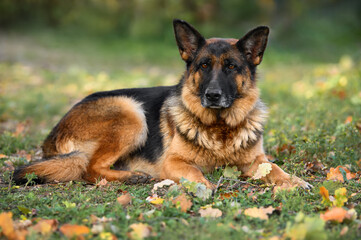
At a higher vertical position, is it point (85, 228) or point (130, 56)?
point (130, 56)

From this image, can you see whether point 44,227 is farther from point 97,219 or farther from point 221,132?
point 221,132

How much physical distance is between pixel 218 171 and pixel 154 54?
34.8ft

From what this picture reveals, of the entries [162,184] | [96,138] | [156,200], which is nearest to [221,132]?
[162,184]

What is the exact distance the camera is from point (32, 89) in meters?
8.91

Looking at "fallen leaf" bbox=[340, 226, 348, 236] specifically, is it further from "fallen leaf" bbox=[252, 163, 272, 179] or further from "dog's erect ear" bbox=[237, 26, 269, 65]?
"dog's erect ear" bbox=[237, 26, 269, 65]

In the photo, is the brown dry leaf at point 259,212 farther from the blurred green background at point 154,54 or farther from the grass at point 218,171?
the blurred green background at point 154,54

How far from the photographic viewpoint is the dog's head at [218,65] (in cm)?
379

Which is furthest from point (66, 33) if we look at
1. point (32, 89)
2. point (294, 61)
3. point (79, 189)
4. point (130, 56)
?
point (79, 189)

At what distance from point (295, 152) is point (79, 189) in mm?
2530

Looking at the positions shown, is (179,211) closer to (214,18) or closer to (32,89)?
(32,89)

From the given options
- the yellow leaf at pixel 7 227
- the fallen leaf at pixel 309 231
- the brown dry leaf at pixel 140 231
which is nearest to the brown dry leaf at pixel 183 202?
the brown dry leaf at pixel 140 231

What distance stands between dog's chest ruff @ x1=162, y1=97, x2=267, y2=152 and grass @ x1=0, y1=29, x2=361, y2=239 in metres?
0.32

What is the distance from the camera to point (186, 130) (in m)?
4.02

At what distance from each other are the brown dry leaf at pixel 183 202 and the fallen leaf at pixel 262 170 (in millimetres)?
874
